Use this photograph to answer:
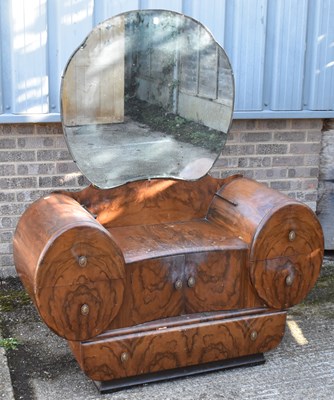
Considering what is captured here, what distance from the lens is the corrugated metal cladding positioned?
412cm

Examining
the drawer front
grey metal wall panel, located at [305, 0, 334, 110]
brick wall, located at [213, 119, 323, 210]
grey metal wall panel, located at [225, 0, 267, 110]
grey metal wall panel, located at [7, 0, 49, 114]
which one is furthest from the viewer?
brick wall, located at [213, 119, 323, 210]

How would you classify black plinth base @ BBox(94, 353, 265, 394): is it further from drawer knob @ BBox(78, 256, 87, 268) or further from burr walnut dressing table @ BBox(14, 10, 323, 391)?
drawer knob @ BBox(78, 256, 87, 268)

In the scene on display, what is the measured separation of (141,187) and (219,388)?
1.07 m

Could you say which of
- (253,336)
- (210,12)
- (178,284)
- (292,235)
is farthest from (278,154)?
(178,284)

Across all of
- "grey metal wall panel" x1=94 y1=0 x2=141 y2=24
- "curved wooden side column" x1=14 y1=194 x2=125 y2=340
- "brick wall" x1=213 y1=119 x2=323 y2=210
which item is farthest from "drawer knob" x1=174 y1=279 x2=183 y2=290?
"grey metal wall panel" x1=94 y1=0 x2=141 y2=24

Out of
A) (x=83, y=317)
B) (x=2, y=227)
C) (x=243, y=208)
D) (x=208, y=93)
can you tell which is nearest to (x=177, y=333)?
(x=83, y=317)

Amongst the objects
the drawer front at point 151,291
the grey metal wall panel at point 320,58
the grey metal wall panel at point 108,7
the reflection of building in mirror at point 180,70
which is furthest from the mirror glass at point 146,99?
the grey metal wall panel at point 320,58

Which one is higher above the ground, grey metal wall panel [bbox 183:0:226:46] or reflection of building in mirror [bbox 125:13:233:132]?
grey metal wall panel [bbox 183:0:226:46]

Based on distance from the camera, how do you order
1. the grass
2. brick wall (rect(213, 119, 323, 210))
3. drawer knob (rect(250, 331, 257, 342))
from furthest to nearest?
brick wall (rect(213, 119, 323, 210))
the grass
drawer knob (rect(250, 331, 257, 342))

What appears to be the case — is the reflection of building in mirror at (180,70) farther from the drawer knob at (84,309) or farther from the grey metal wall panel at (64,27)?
the drawer knob at (84,309)

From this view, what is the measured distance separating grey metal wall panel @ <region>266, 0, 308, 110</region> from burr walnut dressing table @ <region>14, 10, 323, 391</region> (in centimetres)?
115

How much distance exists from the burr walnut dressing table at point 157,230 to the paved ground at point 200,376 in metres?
0.08

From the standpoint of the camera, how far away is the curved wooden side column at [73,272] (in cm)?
298

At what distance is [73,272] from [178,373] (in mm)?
794
